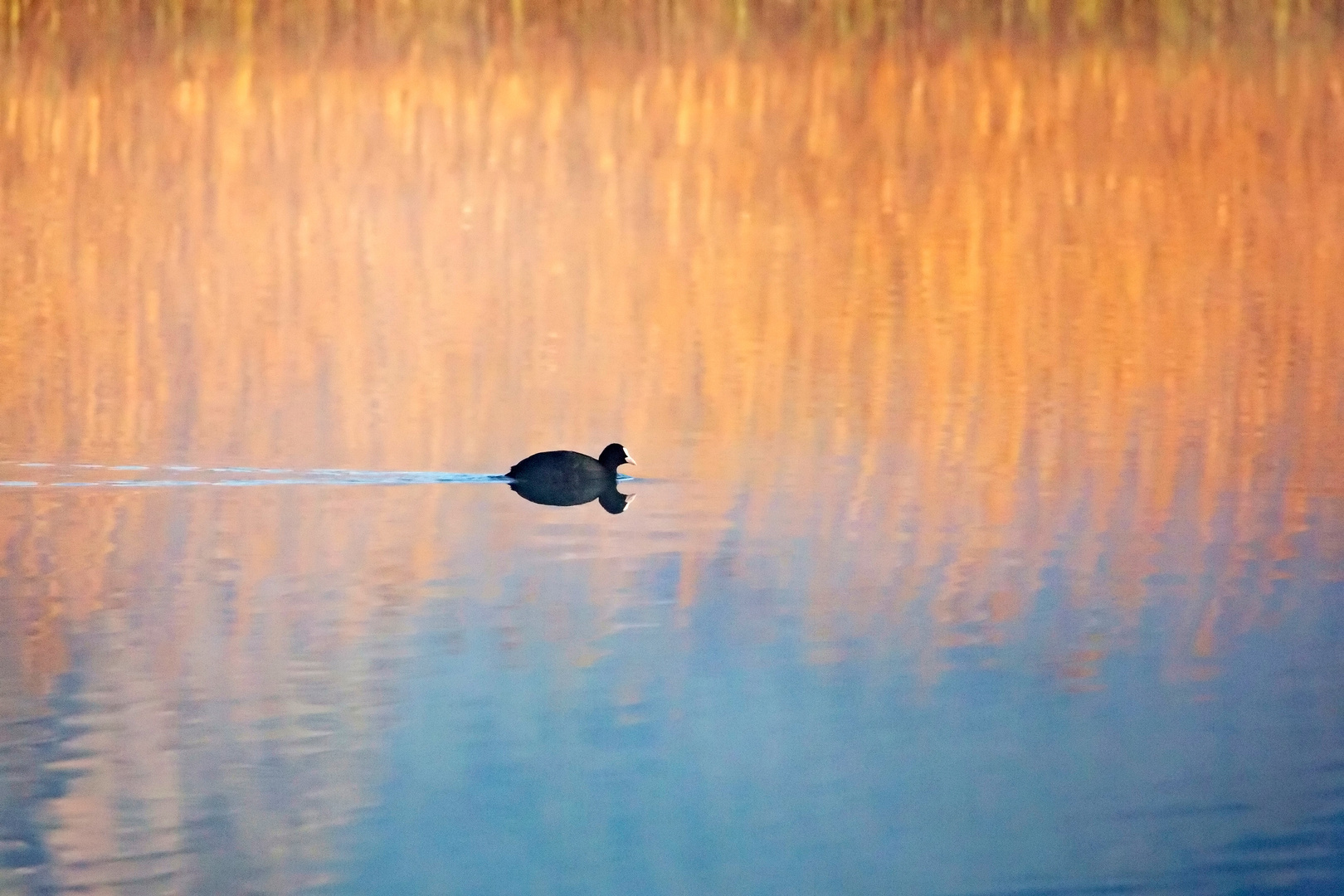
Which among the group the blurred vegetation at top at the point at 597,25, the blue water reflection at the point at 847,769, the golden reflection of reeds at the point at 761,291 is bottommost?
the blue water reflection at the point at 847,769

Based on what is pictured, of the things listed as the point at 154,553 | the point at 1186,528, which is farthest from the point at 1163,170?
the point at 154,553

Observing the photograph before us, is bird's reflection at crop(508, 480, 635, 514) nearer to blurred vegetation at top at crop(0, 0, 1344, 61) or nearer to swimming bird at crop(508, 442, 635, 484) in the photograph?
swimming bird at crop(508, 442, 635, 484)

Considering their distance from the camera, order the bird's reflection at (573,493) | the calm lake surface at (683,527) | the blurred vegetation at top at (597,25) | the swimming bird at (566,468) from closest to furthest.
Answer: the calm lake surface at (683,527) → the bird's reflection at (573,493) → the swimming bird at (566,468) → the blurred vegetation at top at (597,25)

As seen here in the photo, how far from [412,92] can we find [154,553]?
22.6 metres

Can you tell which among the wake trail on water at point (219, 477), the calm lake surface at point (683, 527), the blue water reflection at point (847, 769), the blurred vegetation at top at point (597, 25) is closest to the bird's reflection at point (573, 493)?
the calm lake surface at point (683, 527)

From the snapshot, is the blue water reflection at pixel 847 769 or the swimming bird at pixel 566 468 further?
the swimming bird at pixel 566 468

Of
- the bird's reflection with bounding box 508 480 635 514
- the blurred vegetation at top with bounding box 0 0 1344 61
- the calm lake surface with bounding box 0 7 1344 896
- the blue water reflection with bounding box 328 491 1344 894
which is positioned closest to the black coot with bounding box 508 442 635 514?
the bird's reflection with bounding box 508 480 635 514

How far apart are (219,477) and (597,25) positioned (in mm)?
31343

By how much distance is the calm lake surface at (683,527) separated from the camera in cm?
661

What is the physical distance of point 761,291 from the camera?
1794 cm

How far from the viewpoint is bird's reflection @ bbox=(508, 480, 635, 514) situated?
10.6m

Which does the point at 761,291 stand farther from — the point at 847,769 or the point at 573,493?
the point at 847,769

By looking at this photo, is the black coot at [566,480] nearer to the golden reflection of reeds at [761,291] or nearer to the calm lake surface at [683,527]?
the calm lake surface at [683,527]

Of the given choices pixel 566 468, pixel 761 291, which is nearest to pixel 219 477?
pixel 566 468
